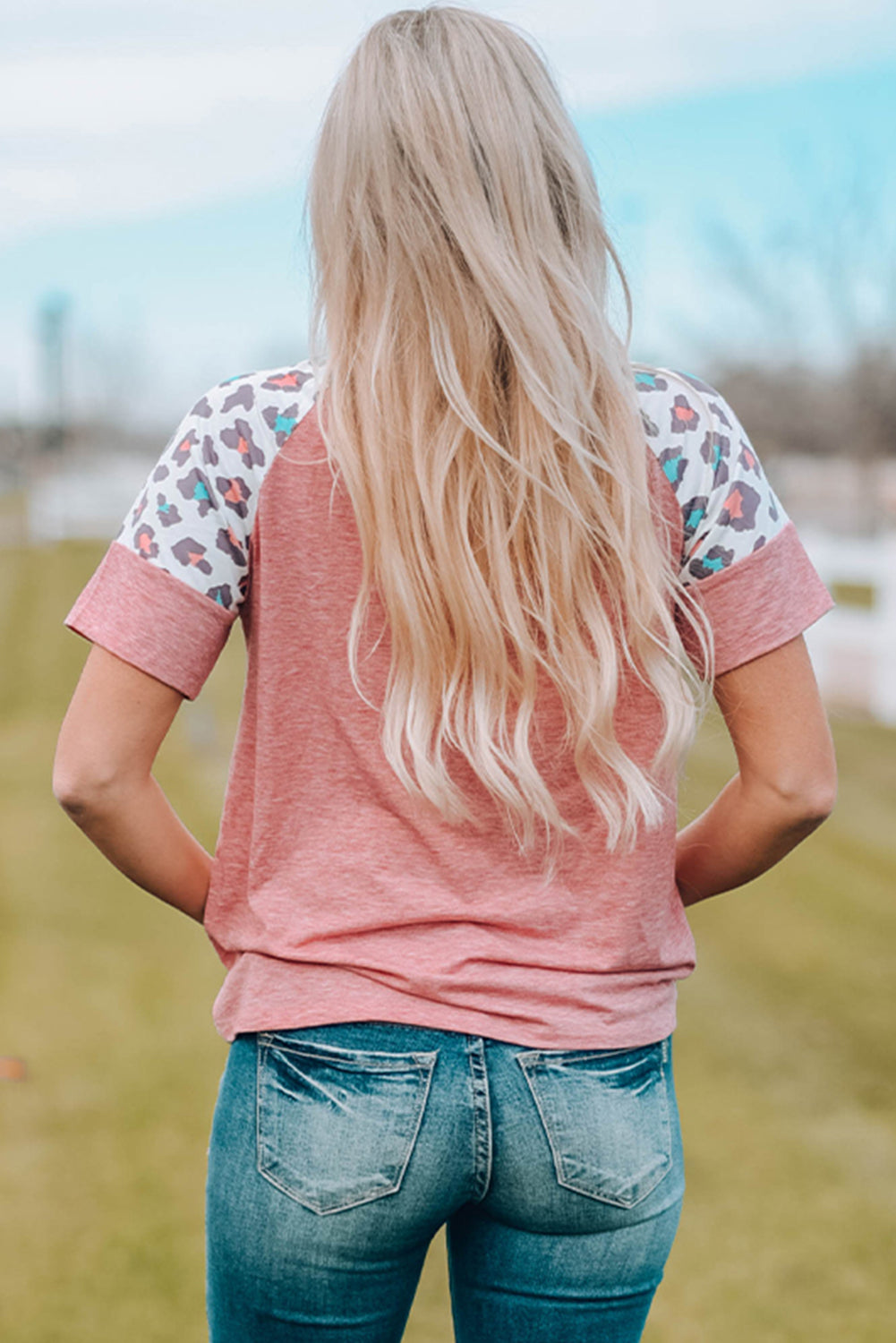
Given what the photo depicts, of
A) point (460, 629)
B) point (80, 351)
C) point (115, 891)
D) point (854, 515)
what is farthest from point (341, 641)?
Answer: point (80, 351)

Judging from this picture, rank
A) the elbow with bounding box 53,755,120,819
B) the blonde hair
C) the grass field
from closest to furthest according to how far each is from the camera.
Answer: the blonde hair, the elbow with bounding box 53,755,120,819, the grass field

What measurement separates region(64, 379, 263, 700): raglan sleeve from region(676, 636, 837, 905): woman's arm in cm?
47

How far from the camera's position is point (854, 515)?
21766 mm

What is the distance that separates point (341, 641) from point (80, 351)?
44.4 metres

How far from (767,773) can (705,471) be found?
31 centimetres

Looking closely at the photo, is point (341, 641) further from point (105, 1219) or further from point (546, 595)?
point (105, 1219)

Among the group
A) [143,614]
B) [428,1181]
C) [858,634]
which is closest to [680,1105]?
[428,1181]

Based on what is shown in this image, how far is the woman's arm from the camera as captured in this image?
1.26m

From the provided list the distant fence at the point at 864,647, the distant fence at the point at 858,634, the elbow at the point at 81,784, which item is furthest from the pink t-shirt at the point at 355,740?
the distant fence at the point at 864,647

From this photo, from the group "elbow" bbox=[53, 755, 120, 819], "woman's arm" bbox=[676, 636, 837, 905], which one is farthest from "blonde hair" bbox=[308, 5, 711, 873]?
"elbow" bbox=[53, 755, 120, 819]

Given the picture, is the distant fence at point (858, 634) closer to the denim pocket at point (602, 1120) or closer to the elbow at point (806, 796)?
the elbow at point (806, 796)

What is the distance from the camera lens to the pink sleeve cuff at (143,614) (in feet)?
3.81

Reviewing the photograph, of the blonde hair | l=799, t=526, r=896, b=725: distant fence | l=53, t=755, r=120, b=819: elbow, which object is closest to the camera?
the blonde hair

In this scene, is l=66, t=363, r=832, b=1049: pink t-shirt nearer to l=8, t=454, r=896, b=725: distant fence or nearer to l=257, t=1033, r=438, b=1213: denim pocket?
l=257, t=1033, r=438, b=1213: denim pocket
